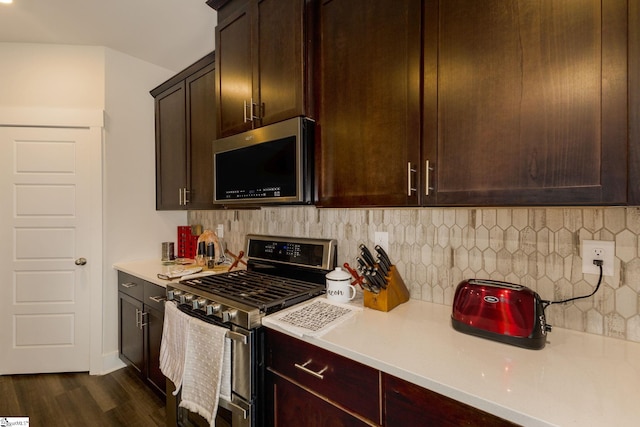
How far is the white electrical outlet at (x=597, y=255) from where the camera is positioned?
1.07m

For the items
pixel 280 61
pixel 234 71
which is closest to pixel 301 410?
pixel 280 61

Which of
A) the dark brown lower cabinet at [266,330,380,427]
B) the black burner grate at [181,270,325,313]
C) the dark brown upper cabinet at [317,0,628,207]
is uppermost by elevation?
the dark brown upper cabinet at [317,0,628,207]

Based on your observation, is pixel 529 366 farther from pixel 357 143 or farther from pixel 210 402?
pixel 210 402

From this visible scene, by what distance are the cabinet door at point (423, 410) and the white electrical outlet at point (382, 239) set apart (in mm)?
753

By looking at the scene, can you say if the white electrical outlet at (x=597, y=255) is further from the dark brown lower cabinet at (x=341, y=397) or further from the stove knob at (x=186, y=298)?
the stove knob at (x=186, y=298)

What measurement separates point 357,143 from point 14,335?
3070 mm

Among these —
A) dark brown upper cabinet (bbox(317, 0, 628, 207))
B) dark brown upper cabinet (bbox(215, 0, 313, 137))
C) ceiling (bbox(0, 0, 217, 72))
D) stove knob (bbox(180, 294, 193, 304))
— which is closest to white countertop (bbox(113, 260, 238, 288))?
stove knob (bbox(180, 294, 193, 304))

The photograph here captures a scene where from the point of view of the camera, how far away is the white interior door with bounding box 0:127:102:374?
2434 mm

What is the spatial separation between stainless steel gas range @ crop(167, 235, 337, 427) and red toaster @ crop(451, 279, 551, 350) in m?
0.73

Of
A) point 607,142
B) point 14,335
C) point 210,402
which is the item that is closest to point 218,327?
point 210,402

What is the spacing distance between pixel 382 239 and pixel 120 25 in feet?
7.64

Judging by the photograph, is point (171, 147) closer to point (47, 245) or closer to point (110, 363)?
point (47, 245)

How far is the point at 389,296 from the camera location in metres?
1.40

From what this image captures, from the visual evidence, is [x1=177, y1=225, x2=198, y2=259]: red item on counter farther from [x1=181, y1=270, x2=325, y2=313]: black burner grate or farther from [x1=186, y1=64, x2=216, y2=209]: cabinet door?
[x1=181, y1=270, x2=325, y2=313]: black burner grate
